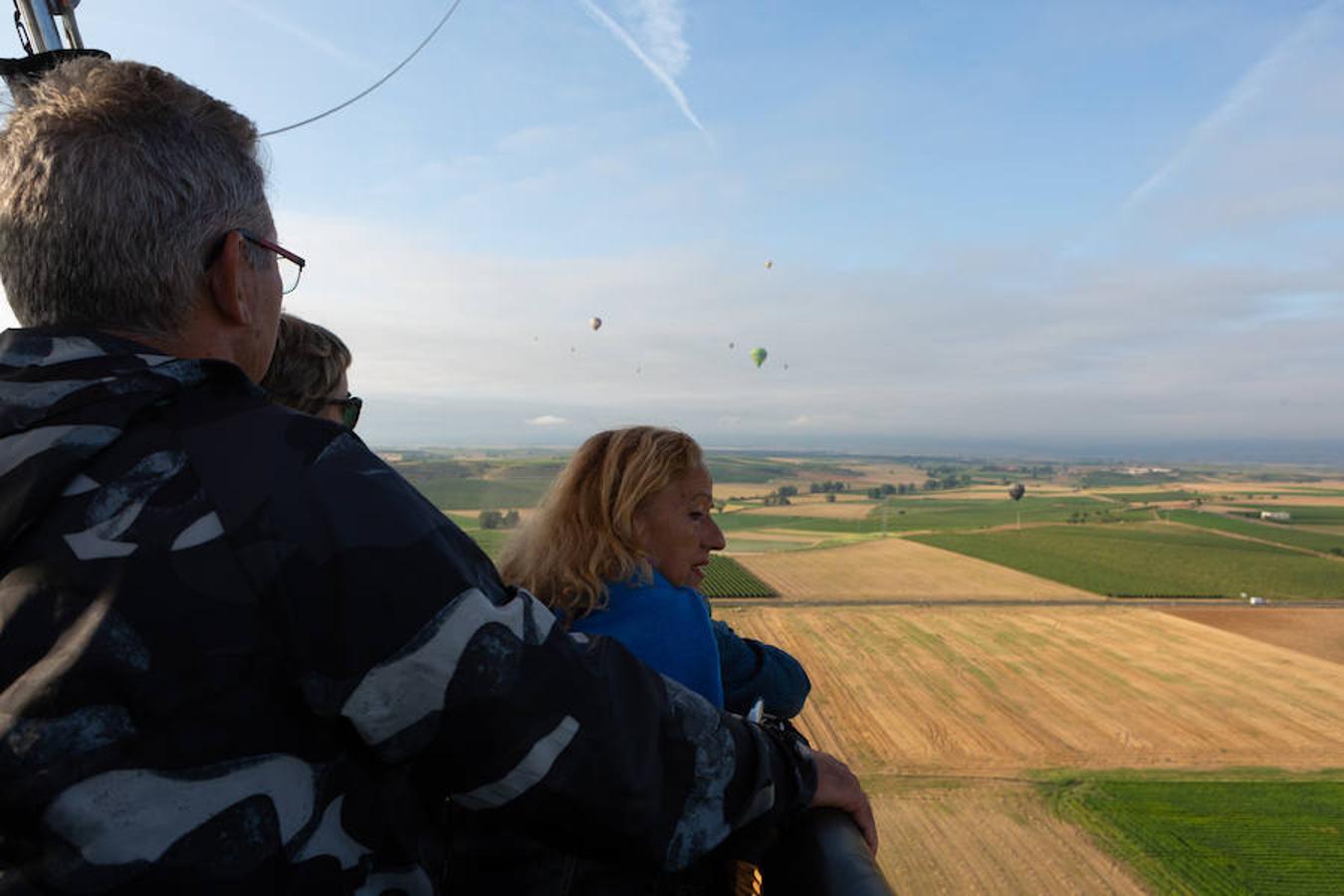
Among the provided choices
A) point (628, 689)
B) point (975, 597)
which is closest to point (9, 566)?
point (628, 689)

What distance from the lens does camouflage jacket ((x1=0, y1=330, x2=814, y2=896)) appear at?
37.9 inches

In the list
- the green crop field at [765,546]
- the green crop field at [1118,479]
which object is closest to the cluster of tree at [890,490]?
the green crop field at [1118,479]

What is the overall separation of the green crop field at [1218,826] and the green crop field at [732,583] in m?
23.2

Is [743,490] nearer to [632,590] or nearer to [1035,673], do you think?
[1035,673]

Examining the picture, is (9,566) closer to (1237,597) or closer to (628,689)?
(628,689)

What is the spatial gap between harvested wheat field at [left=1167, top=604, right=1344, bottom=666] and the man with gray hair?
44534 mm

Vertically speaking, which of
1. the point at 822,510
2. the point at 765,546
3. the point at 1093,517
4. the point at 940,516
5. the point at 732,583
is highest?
the point at 822,510

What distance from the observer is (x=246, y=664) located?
103 cm

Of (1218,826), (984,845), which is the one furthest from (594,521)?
A: (1218,826)

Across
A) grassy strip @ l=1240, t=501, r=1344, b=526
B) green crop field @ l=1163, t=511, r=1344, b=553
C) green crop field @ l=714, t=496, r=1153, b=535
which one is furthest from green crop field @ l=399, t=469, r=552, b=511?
grassy strip @ l=1240, t=501, r=1344, b=526

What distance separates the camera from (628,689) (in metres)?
1.21

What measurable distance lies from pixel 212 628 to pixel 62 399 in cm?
39

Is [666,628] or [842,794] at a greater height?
[666,628]

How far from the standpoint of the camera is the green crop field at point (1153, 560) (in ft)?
160
